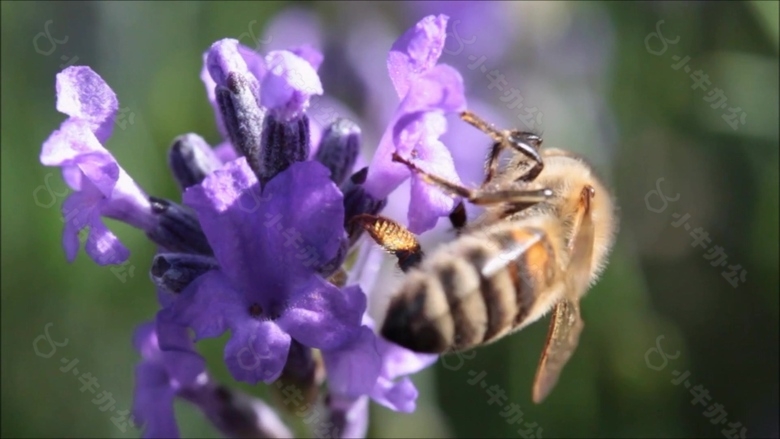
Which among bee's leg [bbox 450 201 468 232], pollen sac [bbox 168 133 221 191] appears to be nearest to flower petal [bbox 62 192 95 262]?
pollen sac [bbox 168 133 221 191]

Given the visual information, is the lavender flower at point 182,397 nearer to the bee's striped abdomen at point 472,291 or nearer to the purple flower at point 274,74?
the purple flower at point 274,74

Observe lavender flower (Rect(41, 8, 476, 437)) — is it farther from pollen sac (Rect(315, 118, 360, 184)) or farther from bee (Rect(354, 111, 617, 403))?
bee (Rect(354, 111, 617, 403))

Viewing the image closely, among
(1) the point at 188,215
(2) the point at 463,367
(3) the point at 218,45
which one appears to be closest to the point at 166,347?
(1) the point at 188,215

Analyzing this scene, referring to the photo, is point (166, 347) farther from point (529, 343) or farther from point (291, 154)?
point (529, 343)

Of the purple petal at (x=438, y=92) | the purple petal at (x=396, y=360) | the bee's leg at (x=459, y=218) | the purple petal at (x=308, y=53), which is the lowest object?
the purple petal at (x=396, y=360)

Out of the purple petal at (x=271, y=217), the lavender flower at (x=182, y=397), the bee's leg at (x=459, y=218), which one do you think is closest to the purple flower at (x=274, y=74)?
the purple petal at (x=271, y=217)
